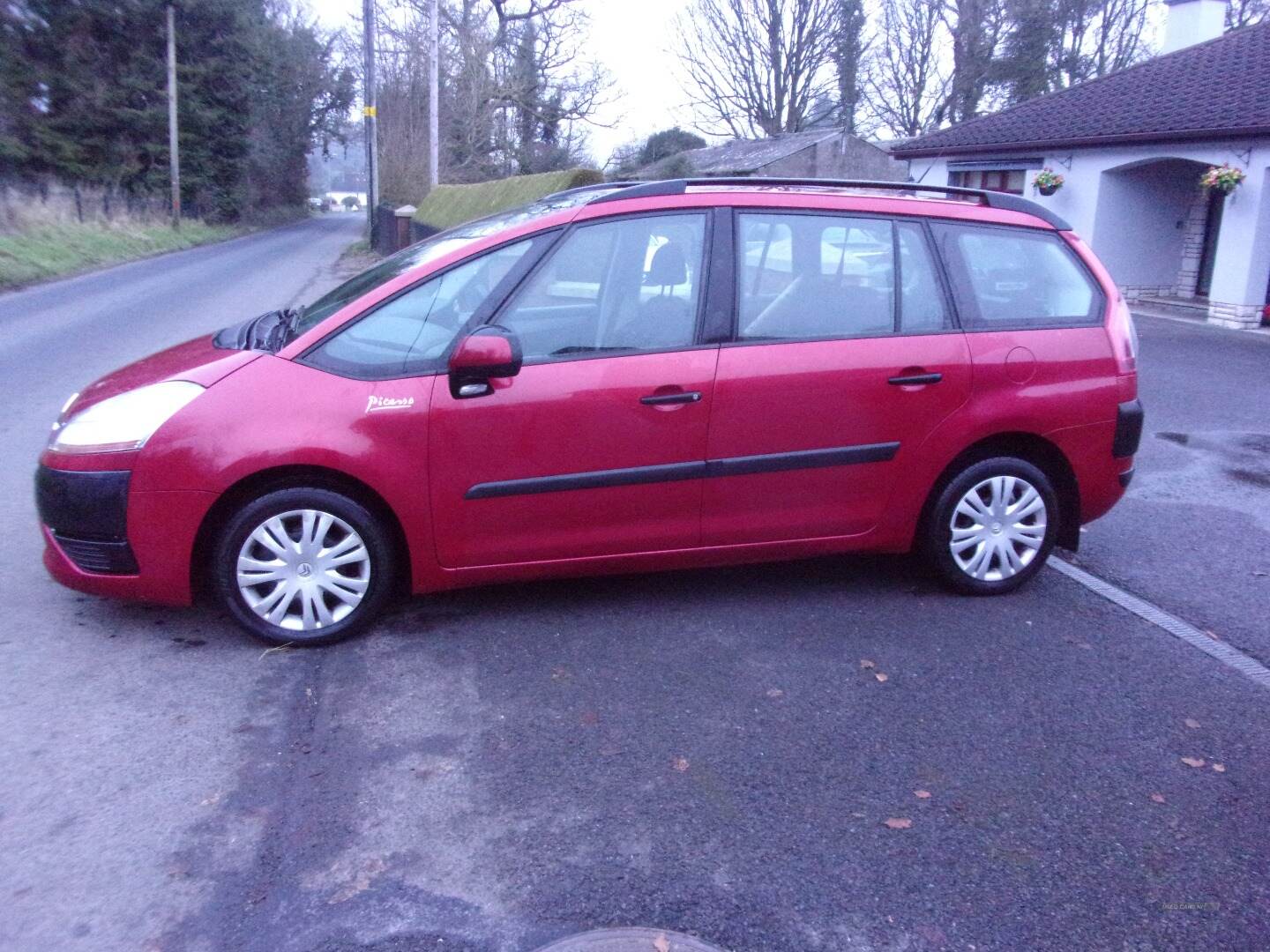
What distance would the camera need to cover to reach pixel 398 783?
3.66 metres

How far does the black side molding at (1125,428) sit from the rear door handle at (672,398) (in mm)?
2052

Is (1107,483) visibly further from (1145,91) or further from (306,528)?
(1145,91)

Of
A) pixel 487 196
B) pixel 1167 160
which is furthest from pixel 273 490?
pixel 1167 160

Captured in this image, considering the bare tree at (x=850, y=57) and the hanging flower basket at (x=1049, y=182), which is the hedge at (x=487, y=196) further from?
the bare tree at (x=850, y=57)

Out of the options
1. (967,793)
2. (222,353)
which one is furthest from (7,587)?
(967,793)

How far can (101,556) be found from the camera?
4.52 metres

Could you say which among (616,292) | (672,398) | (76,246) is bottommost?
(76,246)

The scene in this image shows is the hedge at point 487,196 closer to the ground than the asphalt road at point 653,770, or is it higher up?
higher up

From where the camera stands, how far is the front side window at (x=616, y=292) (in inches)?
187

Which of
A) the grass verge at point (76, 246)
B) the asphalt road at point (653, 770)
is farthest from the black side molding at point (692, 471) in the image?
the grass verge at point (76, 246)

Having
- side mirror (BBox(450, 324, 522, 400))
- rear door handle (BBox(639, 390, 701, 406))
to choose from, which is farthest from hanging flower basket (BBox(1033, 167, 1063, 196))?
side mirror (BBox(450, 324, 522, 400))

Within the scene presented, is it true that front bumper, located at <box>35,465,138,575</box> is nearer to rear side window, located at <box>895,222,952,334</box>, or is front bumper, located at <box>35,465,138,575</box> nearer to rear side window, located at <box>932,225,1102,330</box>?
rear side window, located at <box>895,222,952,334</box>

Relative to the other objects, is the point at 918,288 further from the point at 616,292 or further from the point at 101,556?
the point at 101,556

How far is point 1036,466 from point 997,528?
1.18 ft
